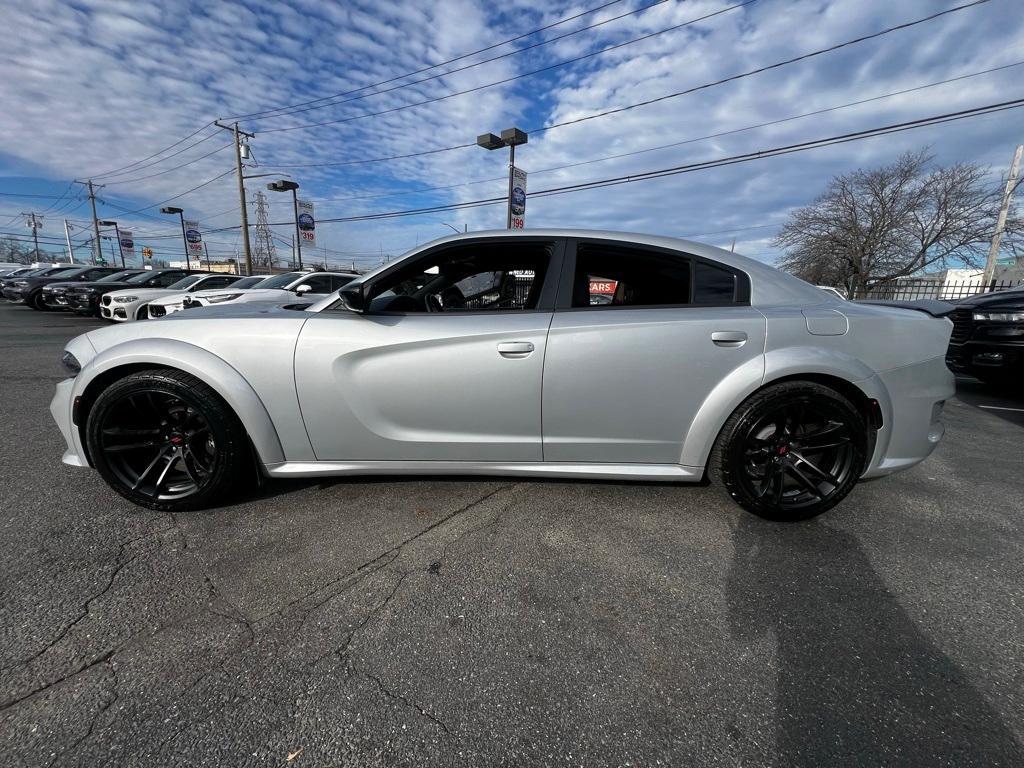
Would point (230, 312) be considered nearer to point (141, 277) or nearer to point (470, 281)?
point (470, 281)

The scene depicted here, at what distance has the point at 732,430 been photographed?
223cm

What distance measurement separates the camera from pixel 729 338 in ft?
7.13

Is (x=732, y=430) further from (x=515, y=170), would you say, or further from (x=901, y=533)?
(x=515, y=170)

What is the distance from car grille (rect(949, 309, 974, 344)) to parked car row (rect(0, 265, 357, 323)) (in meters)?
7.86

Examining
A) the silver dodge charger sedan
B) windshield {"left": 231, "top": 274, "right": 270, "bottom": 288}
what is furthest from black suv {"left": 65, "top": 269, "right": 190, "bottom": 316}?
the silver dodge charger sedan

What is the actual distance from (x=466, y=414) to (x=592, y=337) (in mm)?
735

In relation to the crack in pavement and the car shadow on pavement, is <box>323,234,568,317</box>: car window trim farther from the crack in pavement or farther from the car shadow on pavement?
the car shadow on pavement

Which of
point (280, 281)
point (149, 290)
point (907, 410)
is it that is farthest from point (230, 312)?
point (149, 290)

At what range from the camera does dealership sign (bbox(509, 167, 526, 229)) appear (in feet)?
38.1

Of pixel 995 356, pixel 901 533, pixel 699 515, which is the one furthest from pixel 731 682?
pixel 995 356

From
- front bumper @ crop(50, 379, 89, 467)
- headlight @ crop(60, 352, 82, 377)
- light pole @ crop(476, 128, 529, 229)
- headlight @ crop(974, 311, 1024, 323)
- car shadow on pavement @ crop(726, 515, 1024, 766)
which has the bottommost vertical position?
car shadow on pavement @ crop(726, 515, 1024, 766)

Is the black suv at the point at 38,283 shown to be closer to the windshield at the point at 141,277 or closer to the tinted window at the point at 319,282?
the windshield at the point at 141,277

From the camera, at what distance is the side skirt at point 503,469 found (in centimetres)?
231

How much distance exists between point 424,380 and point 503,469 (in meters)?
0.63
